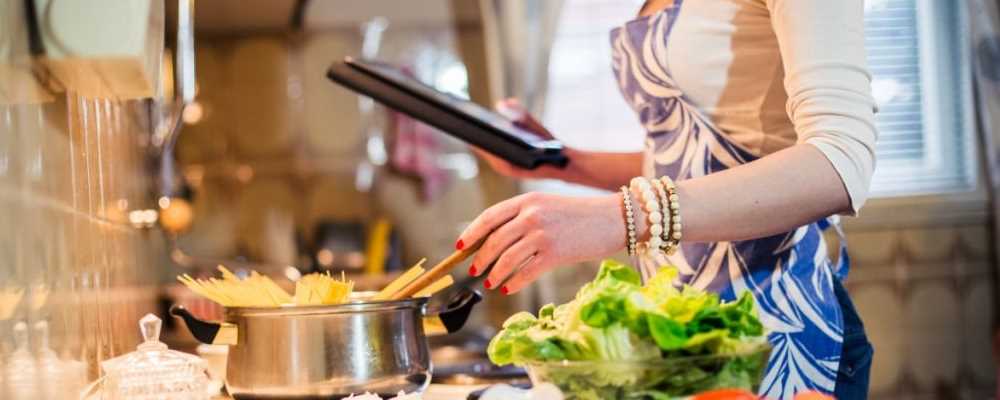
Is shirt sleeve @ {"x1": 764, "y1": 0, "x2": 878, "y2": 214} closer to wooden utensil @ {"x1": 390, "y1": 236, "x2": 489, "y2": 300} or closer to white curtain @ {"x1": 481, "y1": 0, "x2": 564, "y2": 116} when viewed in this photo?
wooden utensil @ {"x1": 390, "y1": 236, "x2": 489, "y2": 300}

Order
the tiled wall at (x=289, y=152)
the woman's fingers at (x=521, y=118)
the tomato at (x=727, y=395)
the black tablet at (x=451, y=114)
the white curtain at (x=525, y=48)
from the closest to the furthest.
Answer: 1. the tomato at (x=727, y=395)
2. the black tablet at (x=451, y=114)
3. the woman's fingers at (x=521, y=118)
4. the white curtain at (x=525, y=48)
5. the tiled wall at (x=289, y=152)

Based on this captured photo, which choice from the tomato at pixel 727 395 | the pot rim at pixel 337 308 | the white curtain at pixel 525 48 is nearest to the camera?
the tomato at pixel 727 395

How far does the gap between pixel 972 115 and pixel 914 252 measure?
1.64 ft

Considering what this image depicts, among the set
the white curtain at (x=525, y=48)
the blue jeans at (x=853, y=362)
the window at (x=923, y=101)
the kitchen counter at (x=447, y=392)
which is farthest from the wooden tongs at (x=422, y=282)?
the window at (x=923, y=101)

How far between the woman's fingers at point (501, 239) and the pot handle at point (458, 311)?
228 mm

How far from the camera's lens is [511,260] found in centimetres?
105

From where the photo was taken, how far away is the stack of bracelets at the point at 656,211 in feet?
3.58

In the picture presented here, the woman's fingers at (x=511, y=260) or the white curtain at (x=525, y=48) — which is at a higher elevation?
the white curtain at (x=525, y=48)

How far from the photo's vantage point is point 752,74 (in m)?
1.34

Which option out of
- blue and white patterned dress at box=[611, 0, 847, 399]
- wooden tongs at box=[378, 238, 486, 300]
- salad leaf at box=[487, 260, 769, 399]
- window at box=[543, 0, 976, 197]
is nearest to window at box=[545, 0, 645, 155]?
window at box=[543, 0, 976, 197]

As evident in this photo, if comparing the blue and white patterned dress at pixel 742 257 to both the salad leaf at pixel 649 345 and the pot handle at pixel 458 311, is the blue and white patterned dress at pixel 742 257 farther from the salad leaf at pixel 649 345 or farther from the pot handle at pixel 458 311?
the salad leaf at pixel 649 345

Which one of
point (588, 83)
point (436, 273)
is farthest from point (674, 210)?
point (588, 83)

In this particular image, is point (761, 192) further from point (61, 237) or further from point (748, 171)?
point (61, 237)

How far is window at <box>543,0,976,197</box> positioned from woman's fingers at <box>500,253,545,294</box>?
2.80 meters
